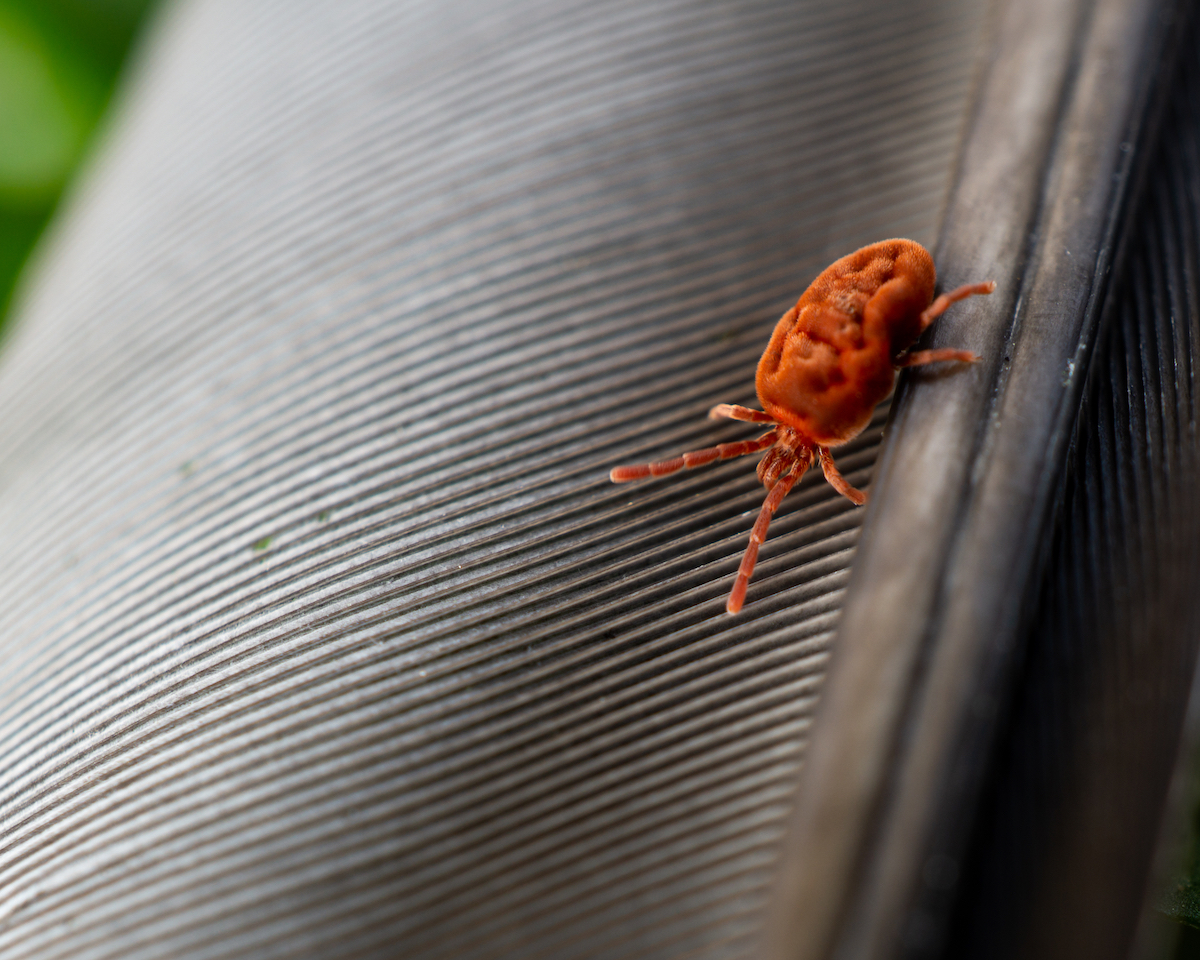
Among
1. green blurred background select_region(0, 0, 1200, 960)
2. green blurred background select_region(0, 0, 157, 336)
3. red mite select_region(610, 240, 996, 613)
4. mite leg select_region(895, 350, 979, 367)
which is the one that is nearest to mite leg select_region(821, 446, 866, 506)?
red mite select_region(610, 240, 996, 613)

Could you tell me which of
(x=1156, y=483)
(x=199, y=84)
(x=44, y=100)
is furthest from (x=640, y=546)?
(x=44, y=100)

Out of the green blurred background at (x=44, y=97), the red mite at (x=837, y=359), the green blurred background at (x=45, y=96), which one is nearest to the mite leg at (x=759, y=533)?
the red mite at (x=837, y=359)

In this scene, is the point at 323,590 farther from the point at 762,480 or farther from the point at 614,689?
the point at 762,480

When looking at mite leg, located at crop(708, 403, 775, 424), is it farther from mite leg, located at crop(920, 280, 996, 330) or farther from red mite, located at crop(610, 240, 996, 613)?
mite leg, located at crop(920, 280, 996, 330)

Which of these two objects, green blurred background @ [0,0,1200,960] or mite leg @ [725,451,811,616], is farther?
green blurred background @ [0,0,1200,960]

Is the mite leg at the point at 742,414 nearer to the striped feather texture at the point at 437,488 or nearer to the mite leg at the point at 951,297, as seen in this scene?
the striped feather texture at the point at 437,488

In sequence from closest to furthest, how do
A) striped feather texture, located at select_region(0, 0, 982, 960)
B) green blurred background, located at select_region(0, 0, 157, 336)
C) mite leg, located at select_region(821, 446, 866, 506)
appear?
1. striped feather texture, located at select_region(0, 0, 982, 960)
2. mite leg, located at select_region(821, 446, 866, 506)
3. green blurred background, located at select_region(0, 0, 157, 336)
